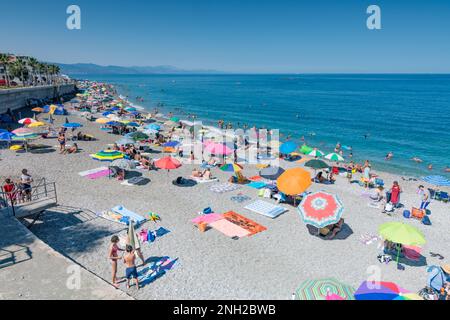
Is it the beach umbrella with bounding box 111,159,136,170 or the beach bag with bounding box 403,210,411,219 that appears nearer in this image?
the beach bag with bounding box 403,210,411,219

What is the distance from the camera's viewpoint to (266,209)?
14742 millimetres

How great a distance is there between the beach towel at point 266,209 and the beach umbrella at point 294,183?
1093 mm

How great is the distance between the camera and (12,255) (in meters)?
8.59

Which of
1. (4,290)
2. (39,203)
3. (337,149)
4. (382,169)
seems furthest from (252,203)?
(337,149)

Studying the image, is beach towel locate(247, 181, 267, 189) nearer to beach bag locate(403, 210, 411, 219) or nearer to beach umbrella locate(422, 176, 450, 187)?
beach bag locate(403, 210, 411, 219)

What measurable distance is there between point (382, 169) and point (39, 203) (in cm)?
2632

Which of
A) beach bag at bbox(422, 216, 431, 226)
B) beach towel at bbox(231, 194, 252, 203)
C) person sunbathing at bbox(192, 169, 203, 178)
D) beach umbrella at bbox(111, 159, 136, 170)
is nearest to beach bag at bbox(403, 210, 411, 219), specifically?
beach bag at bbox(422, 216, 431, 226)

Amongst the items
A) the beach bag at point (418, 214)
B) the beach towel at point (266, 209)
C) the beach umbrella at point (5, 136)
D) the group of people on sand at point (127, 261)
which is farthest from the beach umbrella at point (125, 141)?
the beach bag at point (418, 214)

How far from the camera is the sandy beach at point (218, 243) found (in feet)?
31.1

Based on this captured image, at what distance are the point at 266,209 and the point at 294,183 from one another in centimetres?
191

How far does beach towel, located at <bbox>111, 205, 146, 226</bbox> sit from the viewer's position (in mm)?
12953

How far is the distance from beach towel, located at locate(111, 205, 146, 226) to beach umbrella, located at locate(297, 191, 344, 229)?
269 inches

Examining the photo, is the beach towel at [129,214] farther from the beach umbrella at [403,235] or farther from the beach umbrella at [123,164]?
the beach umbrella at [403,235]
